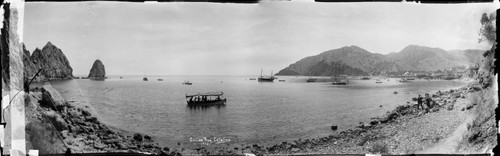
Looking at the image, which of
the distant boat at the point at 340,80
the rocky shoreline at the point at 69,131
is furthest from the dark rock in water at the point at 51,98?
the distant boat at the point at 340,80

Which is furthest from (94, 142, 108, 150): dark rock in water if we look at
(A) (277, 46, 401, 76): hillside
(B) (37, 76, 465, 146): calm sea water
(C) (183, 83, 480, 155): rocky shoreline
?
(A) (277, 46, 401, 76): hillside

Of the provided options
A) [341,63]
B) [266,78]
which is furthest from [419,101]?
[266,78]

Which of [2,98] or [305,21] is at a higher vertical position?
[305,21]

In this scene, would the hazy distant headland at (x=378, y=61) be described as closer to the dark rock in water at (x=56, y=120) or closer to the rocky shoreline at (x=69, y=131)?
the rocky shoreline at (x=69, y=131)

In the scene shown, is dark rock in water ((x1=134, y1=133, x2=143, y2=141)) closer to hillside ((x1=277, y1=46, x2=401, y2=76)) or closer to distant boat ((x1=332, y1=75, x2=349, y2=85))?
hillside ((x1=277, y1=46, x2=401, y2=76))

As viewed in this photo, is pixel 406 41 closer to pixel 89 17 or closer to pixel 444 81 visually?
pixel 444 81

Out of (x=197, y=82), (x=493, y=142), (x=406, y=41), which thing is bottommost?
(x=493, y=142)

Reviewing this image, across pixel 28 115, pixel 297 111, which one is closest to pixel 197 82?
pixel 297 111
